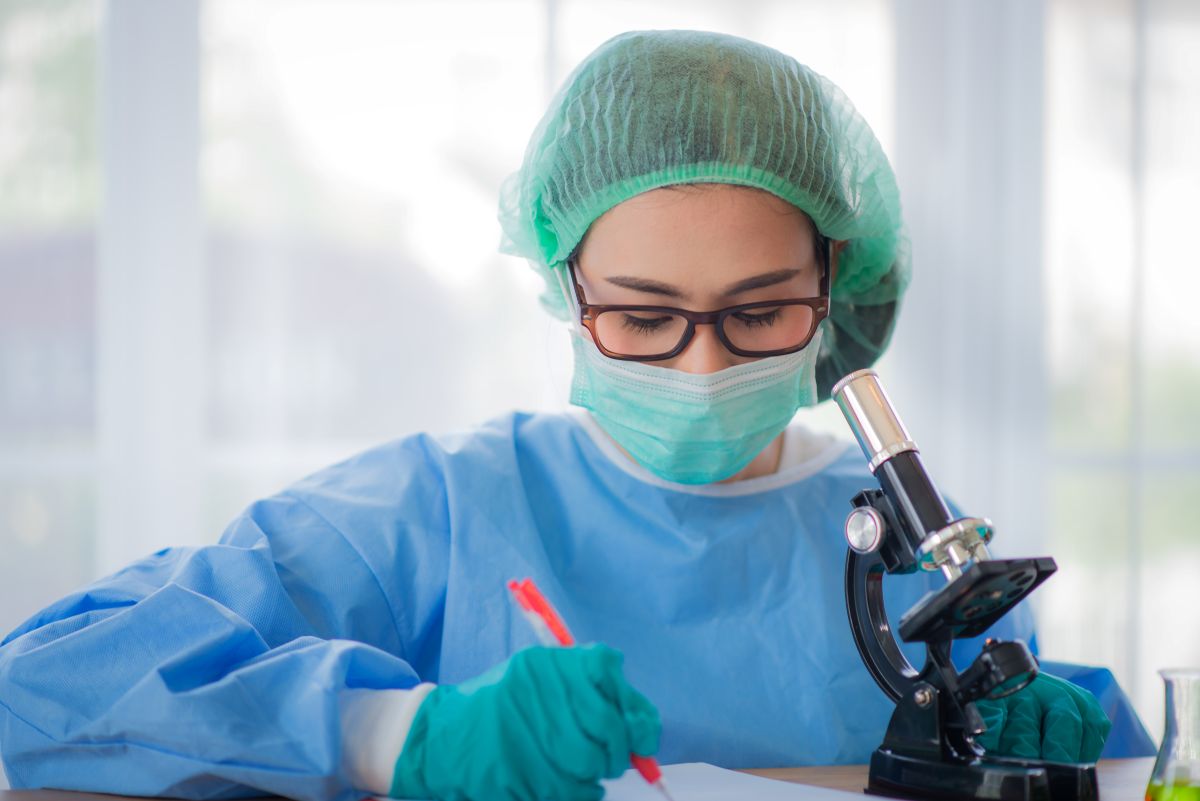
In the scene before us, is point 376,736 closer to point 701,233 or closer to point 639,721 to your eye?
point 639,721

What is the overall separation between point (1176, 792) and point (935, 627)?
8.7 inches

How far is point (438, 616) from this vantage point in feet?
4.35

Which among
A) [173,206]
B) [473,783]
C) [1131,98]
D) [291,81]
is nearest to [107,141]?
[173,206]

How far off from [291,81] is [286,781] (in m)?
1.91

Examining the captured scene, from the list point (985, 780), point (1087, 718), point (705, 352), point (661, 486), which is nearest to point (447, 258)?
point (661, 486)

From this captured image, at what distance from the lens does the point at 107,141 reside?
2.39m

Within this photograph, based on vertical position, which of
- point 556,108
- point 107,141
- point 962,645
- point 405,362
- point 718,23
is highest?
point 718,23

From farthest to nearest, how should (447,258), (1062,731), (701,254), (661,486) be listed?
(447,258) → (661,486) → (701,254) → (1062,731)

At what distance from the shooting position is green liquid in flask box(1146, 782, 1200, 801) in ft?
2.82

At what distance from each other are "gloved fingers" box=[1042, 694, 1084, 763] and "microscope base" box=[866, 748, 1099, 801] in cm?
17

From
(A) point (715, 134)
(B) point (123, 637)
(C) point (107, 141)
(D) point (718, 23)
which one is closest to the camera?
(B) point (123, 637)

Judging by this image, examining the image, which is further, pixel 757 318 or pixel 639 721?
pixel 757 318

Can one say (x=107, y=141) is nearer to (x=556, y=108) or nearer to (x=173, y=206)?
(x=173, y=206)

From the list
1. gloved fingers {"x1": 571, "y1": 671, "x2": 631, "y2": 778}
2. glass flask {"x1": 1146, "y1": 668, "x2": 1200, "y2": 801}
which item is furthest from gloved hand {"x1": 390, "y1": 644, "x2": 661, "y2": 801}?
glass flask {"x1": 1146, "y1": 668, "x2": 1200, "y2": 801}
